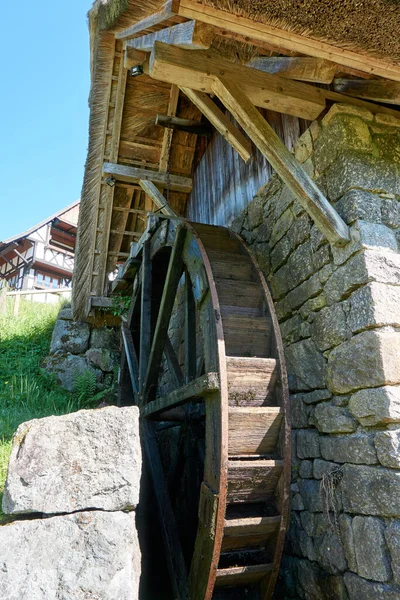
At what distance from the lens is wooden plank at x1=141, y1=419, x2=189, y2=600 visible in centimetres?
275

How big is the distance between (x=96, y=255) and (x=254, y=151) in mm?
2997

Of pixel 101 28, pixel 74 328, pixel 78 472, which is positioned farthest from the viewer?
pixel 74 328

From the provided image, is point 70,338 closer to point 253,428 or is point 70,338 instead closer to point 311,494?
point 253,428

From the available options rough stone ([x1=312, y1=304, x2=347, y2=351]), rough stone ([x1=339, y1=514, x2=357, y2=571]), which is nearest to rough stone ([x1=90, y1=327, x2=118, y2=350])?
rough stone ([x1=312, y1=304, x2=347, y2=351])

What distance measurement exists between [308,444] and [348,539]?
1.90 feet

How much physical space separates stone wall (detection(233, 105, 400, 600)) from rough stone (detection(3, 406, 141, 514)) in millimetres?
1254

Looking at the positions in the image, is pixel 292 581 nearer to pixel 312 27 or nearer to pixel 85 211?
pixel 312 27

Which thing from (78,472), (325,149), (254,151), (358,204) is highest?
(254,151)

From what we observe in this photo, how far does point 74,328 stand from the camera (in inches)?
289

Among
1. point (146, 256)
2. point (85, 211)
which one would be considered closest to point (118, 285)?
point (85, 211)

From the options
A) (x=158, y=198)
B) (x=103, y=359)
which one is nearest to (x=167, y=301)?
(x=158, y=198)

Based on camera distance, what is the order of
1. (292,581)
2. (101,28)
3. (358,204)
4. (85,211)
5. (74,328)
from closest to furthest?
(358,204) < (292,581) < (101,28) < (85,211) < (74,328)

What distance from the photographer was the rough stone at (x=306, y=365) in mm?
2725

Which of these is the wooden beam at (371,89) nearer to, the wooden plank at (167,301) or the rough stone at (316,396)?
the wooden plank at (167,301)
